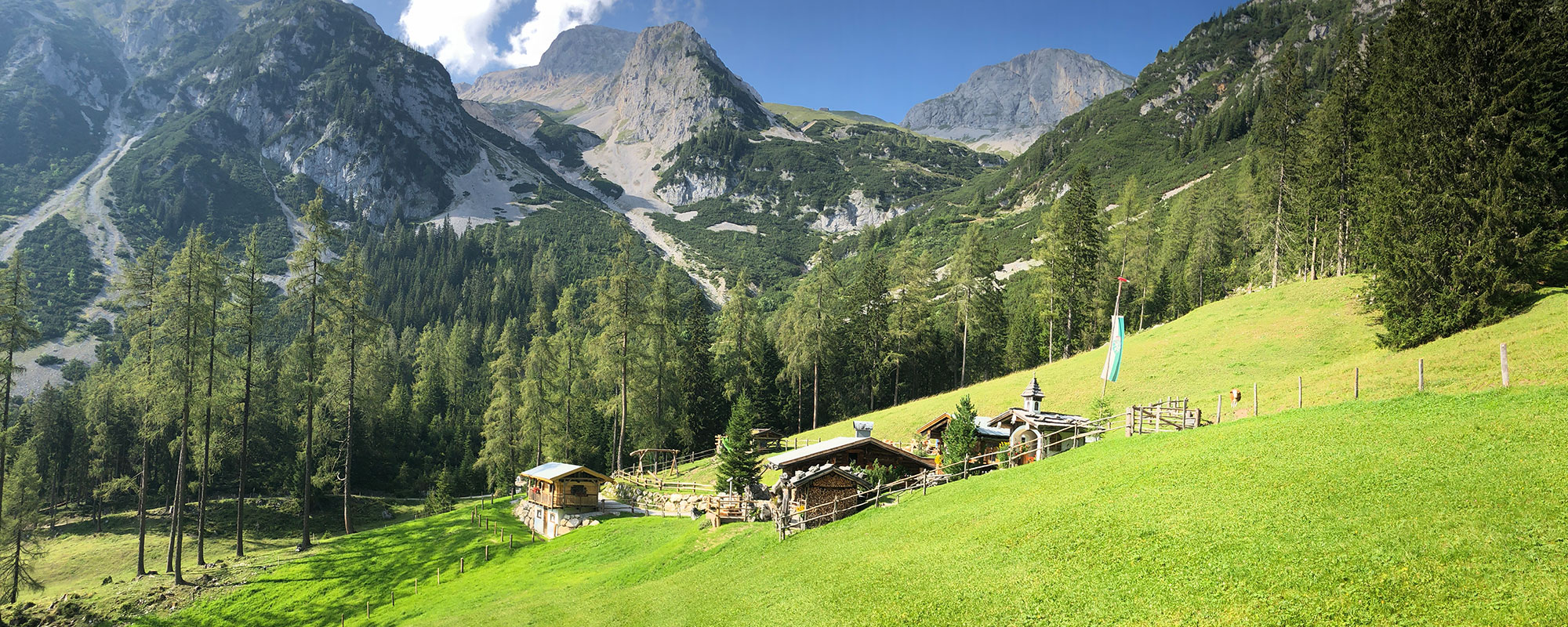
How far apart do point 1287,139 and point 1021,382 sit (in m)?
31.3

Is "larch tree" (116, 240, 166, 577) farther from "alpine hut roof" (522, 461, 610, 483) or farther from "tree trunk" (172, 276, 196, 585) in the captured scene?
"alpine hut roof" (522, 461, 610, 483)

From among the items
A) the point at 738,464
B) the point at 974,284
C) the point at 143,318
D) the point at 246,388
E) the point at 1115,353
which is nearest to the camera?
the point at 1115,353

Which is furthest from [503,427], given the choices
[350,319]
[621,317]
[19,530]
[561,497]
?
[19,530]

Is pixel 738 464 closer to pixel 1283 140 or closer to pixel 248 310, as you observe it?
pixel 248 310

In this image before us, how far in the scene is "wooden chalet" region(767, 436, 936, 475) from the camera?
36438 mm

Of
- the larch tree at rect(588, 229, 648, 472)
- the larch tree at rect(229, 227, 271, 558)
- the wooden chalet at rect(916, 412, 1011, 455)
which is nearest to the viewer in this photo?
the wooden chalet at rect(916, 412, 1011, 455)

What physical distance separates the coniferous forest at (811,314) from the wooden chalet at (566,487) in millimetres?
11251

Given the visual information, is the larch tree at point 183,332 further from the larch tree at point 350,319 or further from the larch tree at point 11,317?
the larch tree at point 350,319

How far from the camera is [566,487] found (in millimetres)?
46625

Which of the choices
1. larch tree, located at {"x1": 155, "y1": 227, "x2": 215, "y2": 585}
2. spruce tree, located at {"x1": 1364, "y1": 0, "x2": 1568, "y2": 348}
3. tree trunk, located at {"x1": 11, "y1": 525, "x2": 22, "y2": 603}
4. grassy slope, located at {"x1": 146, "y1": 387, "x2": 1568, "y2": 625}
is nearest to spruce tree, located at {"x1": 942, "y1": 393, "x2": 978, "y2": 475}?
grassy slope, located at {"x1": 146, "y1": 387, "x2": 1568, "y2": 625}

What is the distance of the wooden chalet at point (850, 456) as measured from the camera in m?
36.4

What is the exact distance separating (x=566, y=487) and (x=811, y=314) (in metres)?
31.2

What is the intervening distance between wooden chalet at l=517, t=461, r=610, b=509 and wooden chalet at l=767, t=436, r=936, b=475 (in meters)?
16.3

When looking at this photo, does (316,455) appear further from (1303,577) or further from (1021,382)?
(1303,577)
